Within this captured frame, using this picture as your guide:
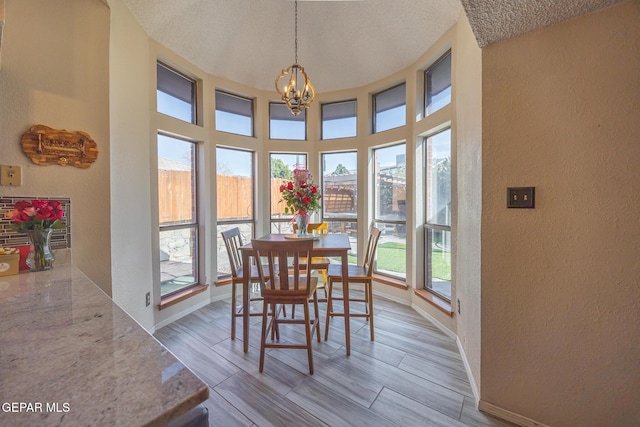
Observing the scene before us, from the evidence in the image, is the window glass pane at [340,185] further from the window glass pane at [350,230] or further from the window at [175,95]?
the window at [175,95]

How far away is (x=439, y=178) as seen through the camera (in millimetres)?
2705

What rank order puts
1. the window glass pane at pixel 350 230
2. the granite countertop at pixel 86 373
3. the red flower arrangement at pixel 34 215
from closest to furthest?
the granite countertop at pixel 86 373 < the red flower arrangement at pixel 34 215 < the window glass pane at pixel 350 230

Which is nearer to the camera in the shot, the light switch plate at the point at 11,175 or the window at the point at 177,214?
the light switch plate at the point at 11,175

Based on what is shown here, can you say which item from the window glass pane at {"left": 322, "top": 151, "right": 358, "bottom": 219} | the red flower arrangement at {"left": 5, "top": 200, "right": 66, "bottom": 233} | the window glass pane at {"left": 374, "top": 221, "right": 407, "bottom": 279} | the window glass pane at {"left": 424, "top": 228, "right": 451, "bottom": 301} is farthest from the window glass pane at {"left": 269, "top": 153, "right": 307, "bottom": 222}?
the red flower arrangement at {"left": 5, "top": 200, "right": 66, "bottom": 233}

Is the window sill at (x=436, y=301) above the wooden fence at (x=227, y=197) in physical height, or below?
below

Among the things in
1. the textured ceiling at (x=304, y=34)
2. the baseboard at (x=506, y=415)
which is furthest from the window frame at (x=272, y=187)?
the baseboard at (x=506, y=415)

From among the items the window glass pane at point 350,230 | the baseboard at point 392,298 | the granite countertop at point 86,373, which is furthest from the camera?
the window glass pane at point 350,230

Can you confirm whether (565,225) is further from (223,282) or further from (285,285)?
(223,282)

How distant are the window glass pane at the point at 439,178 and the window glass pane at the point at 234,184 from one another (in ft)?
7.55

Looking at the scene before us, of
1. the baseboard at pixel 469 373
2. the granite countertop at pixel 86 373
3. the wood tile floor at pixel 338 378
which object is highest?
the granite countertop at pixel 86 373

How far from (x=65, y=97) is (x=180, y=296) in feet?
6.55

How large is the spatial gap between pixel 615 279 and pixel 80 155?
3.01 m

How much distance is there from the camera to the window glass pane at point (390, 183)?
3166 millimetres

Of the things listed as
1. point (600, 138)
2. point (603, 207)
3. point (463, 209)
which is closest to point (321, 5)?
point (463, 209)
